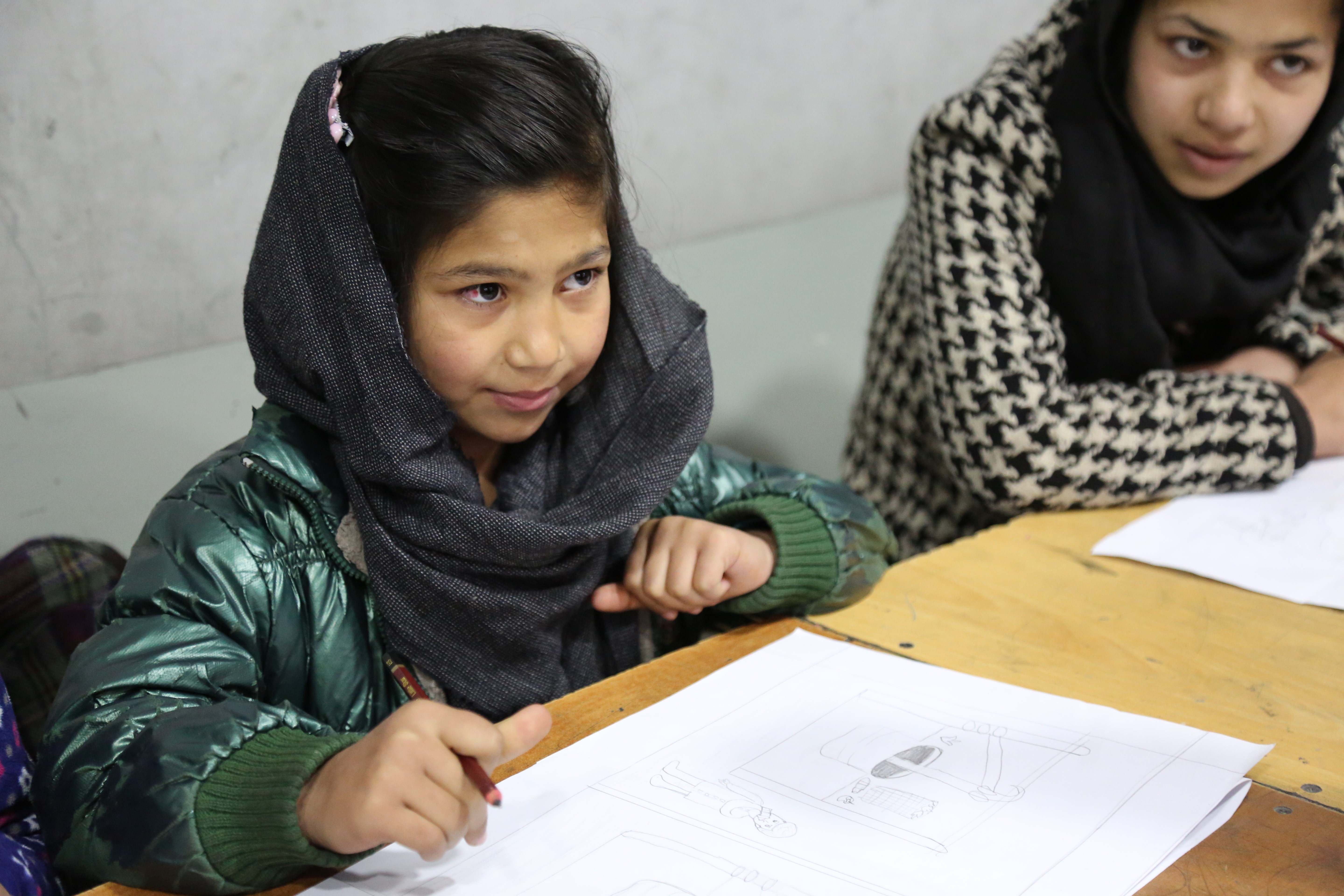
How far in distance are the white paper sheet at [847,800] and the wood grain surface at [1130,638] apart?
5 cm

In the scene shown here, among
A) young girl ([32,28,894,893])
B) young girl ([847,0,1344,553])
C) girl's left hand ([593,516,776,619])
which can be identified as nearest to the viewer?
young girl ([32,28,894,893])

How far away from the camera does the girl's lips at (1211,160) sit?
1.37m

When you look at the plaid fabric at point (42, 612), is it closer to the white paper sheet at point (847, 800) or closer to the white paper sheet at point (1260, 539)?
the white paper sheet at point (847, 800)

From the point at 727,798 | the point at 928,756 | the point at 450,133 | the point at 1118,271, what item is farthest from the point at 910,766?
the point at 1118,271

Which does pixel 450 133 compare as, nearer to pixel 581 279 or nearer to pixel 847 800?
pixel 581 279

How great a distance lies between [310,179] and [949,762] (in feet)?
2.01

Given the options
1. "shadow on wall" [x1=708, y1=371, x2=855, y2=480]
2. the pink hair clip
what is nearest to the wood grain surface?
the pink hair clip

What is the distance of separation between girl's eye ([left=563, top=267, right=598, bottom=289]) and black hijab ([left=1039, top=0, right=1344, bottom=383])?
2.35 ft

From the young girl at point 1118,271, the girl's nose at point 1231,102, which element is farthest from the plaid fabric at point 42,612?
the girl's nose at point 1231,102

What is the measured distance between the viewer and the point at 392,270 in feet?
2.87

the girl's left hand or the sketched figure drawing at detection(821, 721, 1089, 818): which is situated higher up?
the girl's left hand

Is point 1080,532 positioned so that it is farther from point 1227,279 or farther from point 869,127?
point 869,127

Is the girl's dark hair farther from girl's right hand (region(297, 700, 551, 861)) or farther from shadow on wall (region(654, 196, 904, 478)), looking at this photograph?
shadow on wall (region(654, 196, 904, 478))

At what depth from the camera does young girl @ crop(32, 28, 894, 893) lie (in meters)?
0.71
